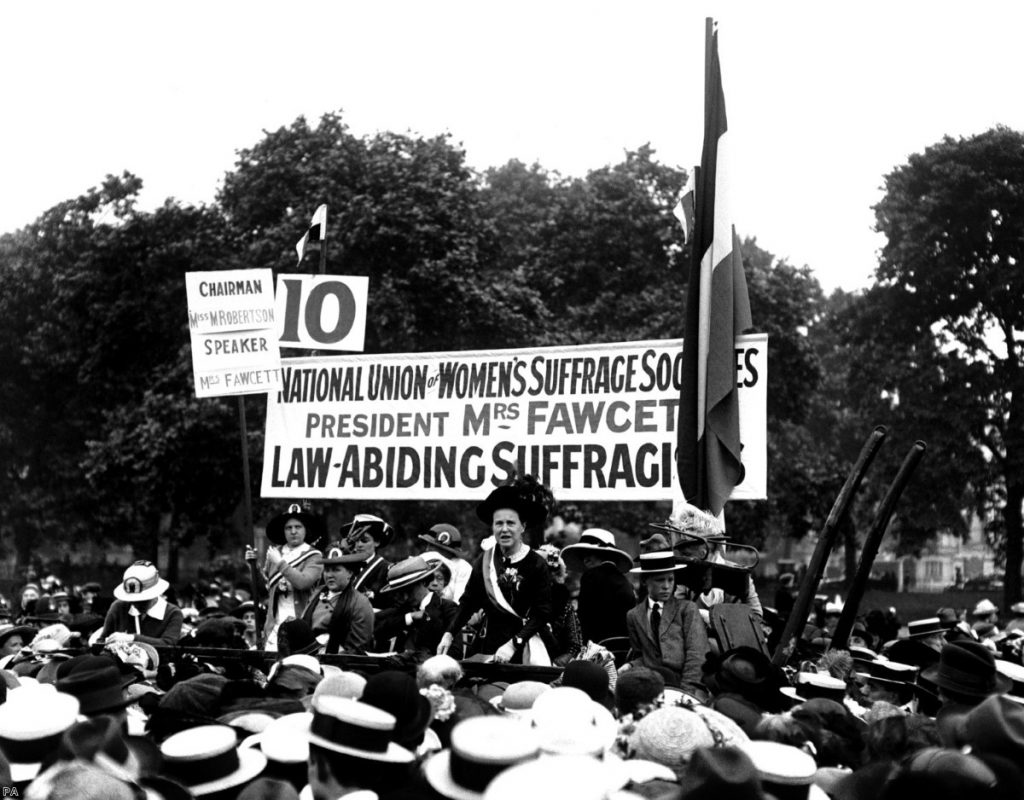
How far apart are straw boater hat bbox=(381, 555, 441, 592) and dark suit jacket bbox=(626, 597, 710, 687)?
8.06 ft

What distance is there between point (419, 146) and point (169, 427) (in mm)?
9018

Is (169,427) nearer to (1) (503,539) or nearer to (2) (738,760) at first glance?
(1) (503,539)

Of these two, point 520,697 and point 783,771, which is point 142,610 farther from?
point 783,771

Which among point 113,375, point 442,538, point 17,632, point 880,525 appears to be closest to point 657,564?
point 880,525

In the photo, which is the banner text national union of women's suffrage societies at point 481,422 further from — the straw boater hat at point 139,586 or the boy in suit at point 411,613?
the straw boater hat at point 139,586

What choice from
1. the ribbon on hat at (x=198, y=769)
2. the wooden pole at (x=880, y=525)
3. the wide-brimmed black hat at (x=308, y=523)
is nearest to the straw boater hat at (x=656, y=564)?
the wooden pole at (x=880, y=525)

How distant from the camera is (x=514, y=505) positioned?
750 cm

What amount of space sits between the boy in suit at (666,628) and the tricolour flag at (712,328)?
1902mm

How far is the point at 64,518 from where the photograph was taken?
128ft

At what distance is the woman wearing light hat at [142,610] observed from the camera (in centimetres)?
924

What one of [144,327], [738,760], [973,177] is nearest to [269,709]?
[738,760]

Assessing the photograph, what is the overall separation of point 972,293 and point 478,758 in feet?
112

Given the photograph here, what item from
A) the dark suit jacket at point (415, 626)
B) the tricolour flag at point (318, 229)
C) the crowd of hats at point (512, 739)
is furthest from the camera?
the tricolour flag at point (318, 229)

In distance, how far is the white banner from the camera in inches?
444
